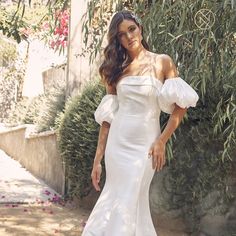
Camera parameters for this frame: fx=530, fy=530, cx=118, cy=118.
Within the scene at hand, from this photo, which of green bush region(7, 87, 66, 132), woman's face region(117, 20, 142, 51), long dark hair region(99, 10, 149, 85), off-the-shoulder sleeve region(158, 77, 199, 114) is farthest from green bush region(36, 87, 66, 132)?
off-the-shoulder sleeve region(158, 77, 199, 114)

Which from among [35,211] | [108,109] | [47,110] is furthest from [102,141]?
[47,110]

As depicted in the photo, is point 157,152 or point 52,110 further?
point 52,110

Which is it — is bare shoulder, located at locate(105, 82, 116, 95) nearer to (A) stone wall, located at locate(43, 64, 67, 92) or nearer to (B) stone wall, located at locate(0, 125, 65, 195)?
(B) stone wall, located at locate(0, 125, 65, 195)

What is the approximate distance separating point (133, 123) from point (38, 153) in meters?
5.40

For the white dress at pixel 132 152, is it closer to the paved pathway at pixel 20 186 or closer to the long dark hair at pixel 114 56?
the long dark hair at pixel 114 56

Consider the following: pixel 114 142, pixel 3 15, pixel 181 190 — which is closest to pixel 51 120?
pixel 3 15

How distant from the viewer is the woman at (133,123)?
112 inches

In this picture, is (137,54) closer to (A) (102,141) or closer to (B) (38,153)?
(A) (102,141)

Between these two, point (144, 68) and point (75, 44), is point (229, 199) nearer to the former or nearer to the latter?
point (144, 68)

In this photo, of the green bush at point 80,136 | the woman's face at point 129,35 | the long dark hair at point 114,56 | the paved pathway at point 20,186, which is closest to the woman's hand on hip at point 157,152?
the long dark hair at point 114,56

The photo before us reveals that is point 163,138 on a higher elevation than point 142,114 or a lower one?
lower

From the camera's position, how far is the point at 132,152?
2877mm

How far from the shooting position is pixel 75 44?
6609 millimetres

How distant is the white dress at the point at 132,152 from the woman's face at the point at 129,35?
182 millimetres
